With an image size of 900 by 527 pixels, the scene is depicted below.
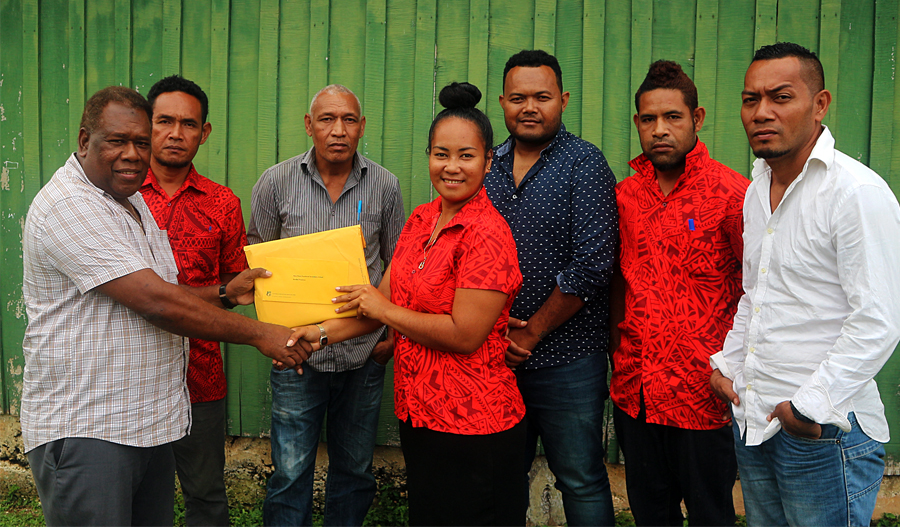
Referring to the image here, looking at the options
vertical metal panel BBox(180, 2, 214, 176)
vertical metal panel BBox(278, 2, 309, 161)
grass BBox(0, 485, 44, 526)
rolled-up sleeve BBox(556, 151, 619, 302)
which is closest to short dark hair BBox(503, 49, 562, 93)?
rolled-up sleeve BBox(556, 151, 619, 302)

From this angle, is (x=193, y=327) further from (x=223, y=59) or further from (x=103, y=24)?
(x=103, y=24)

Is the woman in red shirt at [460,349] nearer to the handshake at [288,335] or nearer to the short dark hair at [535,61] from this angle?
the handshake at [288,335]

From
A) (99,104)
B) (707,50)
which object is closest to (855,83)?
(707,50)

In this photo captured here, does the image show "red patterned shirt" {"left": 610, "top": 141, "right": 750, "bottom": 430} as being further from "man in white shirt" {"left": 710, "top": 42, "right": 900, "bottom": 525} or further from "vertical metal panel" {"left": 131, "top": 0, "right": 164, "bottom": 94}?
"vertical metal panel" {"left": 131, "top": 0, "right": 164, "bottom": 94}

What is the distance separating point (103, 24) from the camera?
4.17 meters

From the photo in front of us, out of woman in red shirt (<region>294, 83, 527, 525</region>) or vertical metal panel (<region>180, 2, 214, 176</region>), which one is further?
vertical metal panel (<region>180, 2, 214, 176</region>)

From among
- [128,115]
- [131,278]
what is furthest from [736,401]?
[128,115]

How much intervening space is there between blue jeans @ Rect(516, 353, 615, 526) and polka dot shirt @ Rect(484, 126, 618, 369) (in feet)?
0.25

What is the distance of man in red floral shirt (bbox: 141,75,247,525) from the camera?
3.29 m

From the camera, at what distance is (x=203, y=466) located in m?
3.40

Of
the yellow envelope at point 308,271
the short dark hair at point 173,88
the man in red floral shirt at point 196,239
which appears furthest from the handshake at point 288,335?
the short dark hair at point 173,88

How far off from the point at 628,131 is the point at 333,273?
2124 millimetres

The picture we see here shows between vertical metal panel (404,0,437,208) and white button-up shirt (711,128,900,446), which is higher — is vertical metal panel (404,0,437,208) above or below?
above

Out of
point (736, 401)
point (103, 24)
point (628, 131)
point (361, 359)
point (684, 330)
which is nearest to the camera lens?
point (736, 401)
